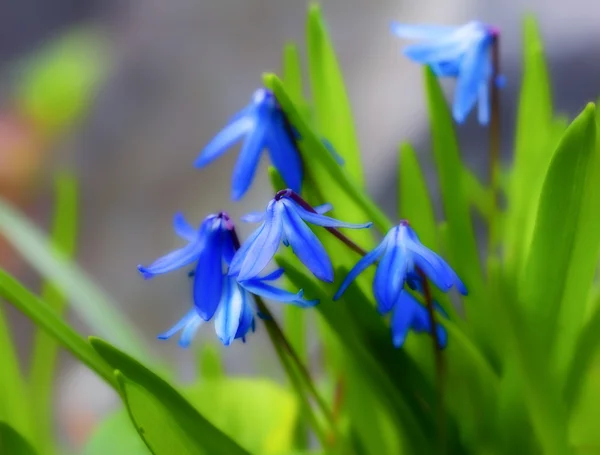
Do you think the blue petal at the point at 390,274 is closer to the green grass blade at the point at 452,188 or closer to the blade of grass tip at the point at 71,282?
the green grass blade at the point at 452,188

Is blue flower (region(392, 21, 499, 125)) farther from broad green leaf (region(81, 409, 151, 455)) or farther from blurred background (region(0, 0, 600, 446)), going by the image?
blurred background (region(0, 0, 600, 446))

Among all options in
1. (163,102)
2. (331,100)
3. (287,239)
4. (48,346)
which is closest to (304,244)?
(287,239)

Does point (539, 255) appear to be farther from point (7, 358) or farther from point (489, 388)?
point (7, 358)

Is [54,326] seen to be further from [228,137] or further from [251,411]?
[251,411]

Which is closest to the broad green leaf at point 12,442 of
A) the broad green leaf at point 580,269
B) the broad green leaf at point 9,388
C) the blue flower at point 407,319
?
the broad green leaf at point 9,388

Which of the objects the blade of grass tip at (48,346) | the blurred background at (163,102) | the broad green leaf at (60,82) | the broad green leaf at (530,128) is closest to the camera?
the broad green leaf at (530,128)

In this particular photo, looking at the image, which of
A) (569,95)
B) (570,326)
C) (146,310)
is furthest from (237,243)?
(146,310)

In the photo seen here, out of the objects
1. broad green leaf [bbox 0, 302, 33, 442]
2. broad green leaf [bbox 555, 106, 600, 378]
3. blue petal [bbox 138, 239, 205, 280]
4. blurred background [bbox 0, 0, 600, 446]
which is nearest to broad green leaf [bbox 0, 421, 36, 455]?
broad green leaf [bbox 0, 302, 33, 442]
